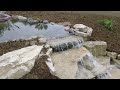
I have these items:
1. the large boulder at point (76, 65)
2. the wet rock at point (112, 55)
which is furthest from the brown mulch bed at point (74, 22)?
the large boulder at point (76, 65)

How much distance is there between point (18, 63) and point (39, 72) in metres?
0.42

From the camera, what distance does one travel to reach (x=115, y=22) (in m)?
8.03

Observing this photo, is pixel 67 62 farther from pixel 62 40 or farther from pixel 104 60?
pixel 104 60

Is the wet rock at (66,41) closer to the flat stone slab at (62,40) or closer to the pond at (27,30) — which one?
the flat stone slab at (62,40)

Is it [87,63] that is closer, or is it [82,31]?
[87,63]

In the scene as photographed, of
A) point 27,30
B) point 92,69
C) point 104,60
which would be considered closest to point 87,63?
point 92,69

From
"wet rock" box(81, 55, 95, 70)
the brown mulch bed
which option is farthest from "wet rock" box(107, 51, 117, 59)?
"wet rock" box(81, 55, 95, 70)

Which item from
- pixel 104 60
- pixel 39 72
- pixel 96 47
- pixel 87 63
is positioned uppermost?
pixel 39 72

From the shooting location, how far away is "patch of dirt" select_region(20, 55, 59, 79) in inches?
155

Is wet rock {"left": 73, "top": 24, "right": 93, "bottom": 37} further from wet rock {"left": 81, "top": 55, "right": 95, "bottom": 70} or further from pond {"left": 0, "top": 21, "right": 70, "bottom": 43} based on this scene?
wet rock {"left": 81, "top": 55, "right": 95, "bottom": 70}

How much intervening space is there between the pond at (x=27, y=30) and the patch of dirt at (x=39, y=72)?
6.18 ft

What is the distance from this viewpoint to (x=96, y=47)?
5.95 metres

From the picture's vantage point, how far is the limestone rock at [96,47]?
232 inches

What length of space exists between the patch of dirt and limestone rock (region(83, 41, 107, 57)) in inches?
70.5
